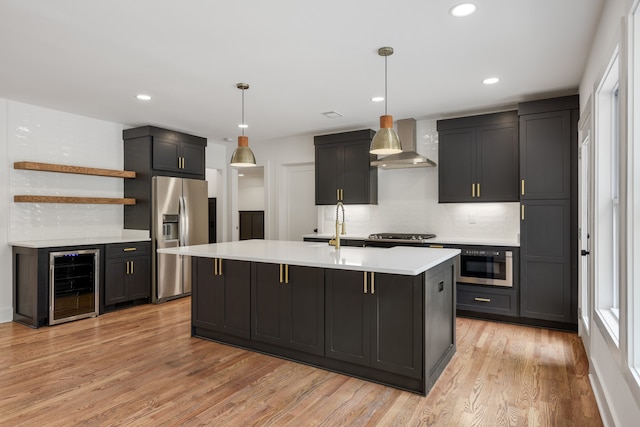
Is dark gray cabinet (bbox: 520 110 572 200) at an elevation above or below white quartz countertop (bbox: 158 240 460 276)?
above

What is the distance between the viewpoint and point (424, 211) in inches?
211

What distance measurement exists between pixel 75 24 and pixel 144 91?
1.41 metres

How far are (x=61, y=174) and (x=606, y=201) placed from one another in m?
5.77

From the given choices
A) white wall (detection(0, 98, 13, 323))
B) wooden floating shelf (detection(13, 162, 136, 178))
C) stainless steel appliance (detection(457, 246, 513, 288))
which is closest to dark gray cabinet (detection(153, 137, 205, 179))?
wooden floating shelf (detection(13, 162, 136, 178))

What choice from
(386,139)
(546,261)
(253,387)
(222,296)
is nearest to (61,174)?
(222,296)

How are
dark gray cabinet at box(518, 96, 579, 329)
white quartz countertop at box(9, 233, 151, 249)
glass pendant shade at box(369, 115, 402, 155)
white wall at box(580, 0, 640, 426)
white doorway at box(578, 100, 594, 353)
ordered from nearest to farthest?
white wall at box(580, 0, 640, 426), glass pendant shade at box(369, 115, 402, 155), white doorway at box(578, 100, 594, 353), dark gray cabinet at box(518, 96, 579, 329), white quartz countertop at box(9, 233, 151, 249)

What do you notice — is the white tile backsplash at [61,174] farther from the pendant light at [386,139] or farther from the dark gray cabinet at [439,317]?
the dark gray cabinet at [439,317]

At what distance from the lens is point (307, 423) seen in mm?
2275

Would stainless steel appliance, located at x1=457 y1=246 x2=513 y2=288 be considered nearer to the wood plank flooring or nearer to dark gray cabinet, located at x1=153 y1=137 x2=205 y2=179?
the wood plank flooring

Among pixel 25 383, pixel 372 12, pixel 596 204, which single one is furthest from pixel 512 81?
pixel 25 383

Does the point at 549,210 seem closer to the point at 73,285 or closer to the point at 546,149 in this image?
the point at 546,149

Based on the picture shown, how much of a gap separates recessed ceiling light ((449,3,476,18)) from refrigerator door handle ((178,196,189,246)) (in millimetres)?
4452

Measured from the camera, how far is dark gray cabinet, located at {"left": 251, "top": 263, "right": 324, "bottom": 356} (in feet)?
10.1

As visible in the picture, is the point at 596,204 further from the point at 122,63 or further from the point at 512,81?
the point at 122,63
